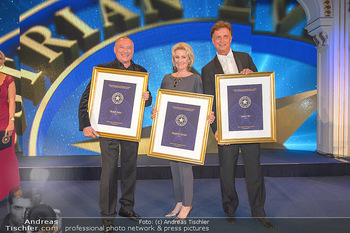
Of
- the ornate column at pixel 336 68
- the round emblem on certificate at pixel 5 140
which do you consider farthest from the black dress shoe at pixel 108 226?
the ornate column at pixel 336 68

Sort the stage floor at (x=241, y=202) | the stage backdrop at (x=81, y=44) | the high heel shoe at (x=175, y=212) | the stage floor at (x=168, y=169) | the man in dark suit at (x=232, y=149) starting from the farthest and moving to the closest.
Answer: the stage backdrop at (x=81, y=44)
the stage floor at (x=168, y=169)
the high heel shoe at (x=175, y=212)
the stage floor at (x=241, y=202)
the man in dark suit at (x=232, y=149)

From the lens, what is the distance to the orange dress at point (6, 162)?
9.54 ft

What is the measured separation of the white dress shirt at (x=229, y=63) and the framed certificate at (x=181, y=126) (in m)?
0.34

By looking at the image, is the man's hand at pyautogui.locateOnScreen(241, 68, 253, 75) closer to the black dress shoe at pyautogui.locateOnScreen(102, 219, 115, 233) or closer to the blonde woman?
the blonde woman

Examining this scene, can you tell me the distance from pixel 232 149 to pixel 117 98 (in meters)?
1.09

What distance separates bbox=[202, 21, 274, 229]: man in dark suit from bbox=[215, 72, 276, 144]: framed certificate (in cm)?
14

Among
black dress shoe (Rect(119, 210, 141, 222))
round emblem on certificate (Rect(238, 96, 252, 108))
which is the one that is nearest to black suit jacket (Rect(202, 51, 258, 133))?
round emblem on certificate (Rect(238, 96, 252, 108))

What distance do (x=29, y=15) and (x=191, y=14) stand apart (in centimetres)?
294

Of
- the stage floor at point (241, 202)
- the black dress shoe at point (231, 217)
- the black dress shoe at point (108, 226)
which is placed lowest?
the stage floor at point (241, 202)

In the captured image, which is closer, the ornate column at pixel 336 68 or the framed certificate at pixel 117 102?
the framed certificate at pixel 117 102

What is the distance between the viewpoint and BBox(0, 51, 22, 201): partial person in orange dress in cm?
290

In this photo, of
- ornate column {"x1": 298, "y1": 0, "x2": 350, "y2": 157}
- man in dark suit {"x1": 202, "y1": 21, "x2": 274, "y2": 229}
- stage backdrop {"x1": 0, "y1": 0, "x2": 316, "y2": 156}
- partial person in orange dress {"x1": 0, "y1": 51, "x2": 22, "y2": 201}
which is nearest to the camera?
man in dark suit {"x1": 202, "y1": 21, "x2": 274, "y2": 229}

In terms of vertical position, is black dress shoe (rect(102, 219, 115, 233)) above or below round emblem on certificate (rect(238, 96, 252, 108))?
below

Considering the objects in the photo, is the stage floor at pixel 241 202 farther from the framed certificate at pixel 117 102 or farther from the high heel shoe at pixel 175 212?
the framed certificate at pixel 117 102
